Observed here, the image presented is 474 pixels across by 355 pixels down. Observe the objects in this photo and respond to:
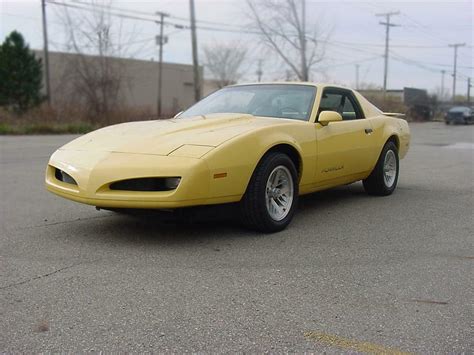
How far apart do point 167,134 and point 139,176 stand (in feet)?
2.09

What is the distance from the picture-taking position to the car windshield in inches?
224

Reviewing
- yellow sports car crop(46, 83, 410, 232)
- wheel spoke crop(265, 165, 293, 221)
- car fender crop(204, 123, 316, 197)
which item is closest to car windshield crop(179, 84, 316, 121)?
yellow sports car crop(46, 83, 410, 232)

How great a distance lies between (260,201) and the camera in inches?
183

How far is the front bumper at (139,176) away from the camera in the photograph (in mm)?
4215

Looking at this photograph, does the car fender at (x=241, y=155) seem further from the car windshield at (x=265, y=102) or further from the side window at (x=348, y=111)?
the side window at (x=348, y=111)

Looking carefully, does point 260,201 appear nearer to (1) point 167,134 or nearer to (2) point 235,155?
(2) point 235,155

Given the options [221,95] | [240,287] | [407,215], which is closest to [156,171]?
[240,287]

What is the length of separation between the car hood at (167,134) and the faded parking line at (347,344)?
2.02 meters

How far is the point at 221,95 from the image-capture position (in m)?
6.37

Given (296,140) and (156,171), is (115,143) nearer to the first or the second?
(156,171)

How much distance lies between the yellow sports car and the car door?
0.04 feet

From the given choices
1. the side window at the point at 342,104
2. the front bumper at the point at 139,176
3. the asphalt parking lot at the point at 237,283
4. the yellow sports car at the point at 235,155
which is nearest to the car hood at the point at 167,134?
the yellow sports car at the point at 235,155

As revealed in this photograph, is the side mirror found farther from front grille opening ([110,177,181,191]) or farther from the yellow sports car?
front grille opening ([110,177,181,191])

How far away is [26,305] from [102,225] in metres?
2.04
